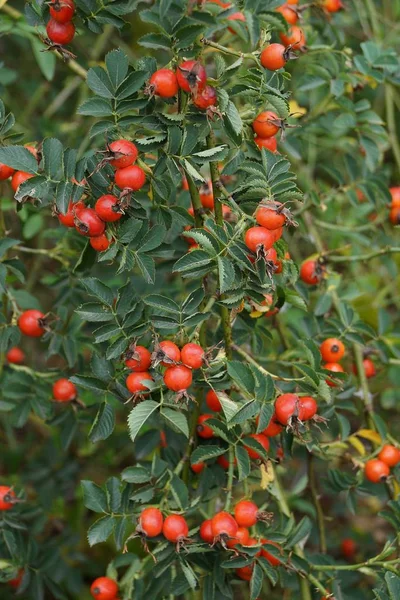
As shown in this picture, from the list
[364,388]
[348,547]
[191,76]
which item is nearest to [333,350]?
[364,388]

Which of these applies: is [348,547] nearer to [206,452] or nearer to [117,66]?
[206,452]

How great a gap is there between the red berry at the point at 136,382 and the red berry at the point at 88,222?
0.90ft

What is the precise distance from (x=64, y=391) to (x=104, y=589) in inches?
17.8

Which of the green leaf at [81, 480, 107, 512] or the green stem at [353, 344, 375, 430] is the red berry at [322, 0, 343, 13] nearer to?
the green stem at [353, 344, 375, 430]

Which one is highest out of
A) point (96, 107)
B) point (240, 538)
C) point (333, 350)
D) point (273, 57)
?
point (273, 57)

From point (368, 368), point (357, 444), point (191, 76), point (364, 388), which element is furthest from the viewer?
point (368, 368)

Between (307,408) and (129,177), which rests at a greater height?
(129,177)

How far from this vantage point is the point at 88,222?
1.27m

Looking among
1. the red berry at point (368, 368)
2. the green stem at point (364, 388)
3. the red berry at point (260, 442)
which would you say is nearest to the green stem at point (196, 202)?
the red berry at point (260, 442)

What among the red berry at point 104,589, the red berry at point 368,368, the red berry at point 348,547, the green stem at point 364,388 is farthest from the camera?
the red berry at point 348,547

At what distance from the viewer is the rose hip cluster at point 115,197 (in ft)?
3.99

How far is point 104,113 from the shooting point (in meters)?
1.27

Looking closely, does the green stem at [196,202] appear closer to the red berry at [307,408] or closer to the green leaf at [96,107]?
the green leaf at [96,107]

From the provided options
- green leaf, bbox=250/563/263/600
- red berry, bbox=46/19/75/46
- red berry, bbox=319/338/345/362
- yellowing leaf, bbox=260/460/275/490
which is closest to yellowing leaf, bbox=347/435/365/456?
red berry, bbox=319/338/345/362
